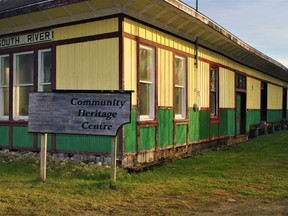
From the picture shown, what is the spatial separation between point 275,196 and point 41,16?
723cm

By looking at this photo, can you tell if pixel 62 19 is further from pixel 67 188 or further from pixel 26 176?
pixel 67 188

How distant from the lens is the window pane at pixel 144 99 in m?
9.95

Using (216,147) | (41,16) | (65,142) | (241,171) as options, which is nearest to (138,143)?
(65,142)

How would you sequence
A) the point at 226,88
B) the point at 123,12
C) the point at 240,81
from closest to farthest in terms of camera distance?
the point at 123,12 → the point at 226,88 → the point at 240,81

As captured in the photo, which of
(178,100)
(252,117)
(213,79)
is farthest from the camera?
(252,117)

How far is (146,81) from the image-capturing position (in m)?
10.1

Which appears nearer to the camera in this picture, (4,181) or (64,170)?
(4,181)

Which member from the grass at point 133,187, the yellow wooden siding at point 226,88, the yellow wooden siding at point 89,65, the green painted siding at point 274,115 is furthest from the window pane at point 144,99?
the green painted siding at point 274,115

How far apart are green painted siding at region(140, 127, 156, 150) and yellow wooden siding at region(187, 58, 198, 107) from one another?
99.7 inches

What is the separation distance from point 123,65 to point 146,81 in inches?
50.1

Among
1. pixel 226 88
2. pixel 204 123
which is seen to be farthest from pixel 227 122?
pixel 204 123

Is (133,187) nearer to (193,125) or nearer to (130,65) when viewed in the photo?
(130,65)

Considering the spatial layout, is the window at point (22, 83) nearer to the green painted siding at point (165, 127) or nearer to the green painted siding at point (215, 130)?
the green painted siding at point (165, 127)

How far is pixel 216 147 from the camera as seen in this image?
14.5m
